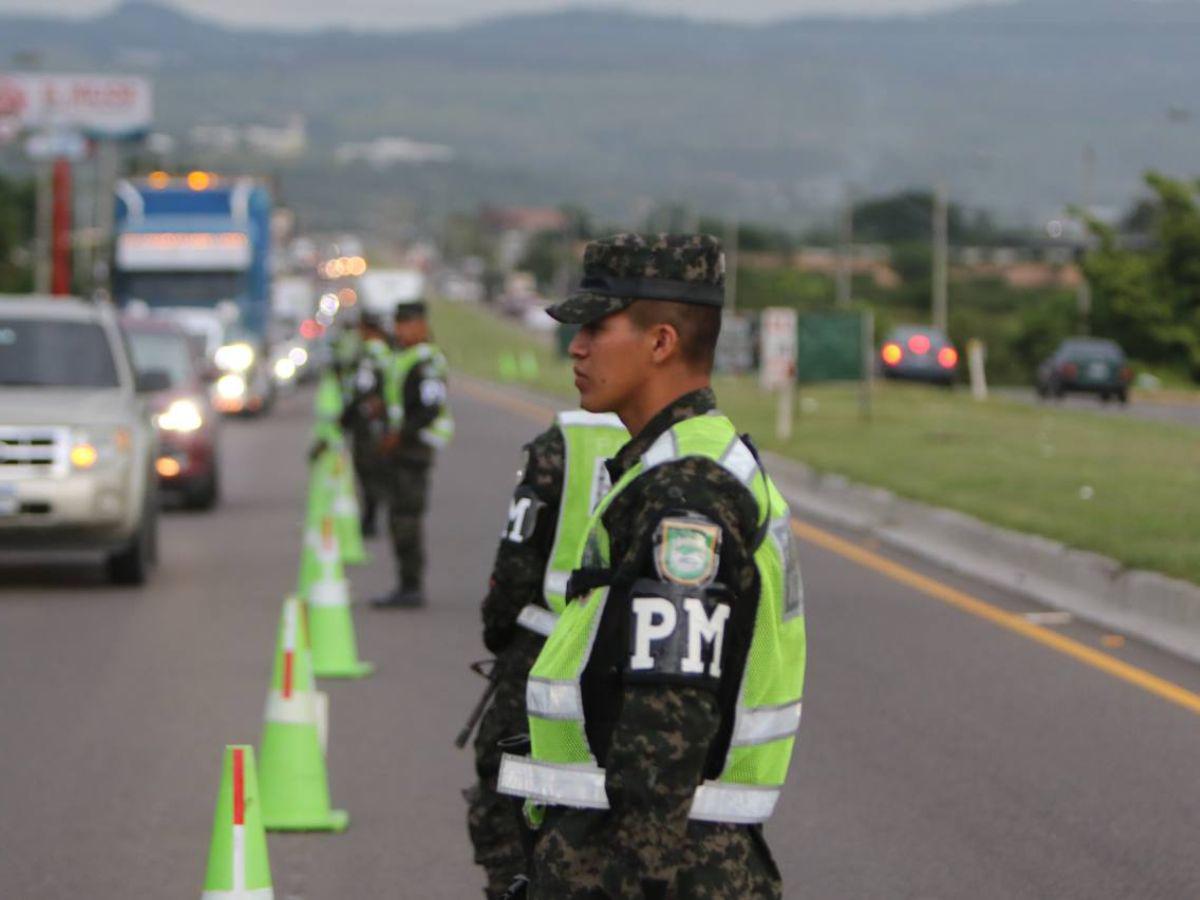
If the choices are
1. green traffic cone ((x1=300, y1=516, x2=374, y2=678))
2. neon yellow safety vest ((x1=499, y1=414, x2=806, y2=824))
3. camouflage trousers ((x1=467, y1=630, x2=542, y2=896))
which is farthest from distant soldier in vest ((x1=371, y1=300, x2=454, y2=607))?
neon yellow safety vest ((x1=499, y1=414, x2=806, y2=824))

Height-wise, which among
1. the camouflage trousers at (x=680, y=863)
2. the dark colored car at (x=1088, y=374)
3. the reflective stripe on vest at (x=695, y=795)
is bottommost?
the dark colored car at (x=1088, y=374)

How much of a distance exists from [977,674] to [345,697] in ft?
10.3

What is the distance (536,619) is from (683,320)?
242cm

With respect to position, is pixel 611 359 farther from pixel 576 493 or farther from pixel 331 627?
pixel 331 627

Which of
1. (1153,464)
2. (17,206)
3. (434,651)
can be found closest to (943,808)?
(434,651)

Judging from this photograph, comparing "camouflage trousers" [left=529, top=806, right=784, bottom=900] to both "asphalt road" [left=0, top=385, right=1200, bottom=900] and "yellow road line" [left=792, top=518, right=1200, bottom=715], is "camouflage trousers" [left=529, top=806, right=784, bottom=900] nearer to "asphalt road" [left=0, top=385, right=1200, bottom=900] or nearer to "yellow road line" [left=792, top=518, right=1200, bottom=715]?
"asphalt road" [left=0, top=385, right=1200, bottom=900]

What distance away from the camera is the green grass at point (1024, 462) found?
1775 cm

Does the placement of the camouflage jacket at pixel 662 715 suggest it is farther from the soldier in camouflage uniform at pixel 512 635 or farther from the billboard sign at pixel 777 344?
the billboard sign at pixel 777 344

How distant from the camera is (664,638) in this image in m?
4.00

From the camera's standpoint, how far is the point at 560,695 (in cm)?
420

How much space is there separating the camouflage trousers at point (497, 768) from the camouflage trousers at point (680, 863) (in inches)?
93.8

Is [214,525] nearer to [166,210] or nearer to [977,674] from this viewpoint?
[977,674]

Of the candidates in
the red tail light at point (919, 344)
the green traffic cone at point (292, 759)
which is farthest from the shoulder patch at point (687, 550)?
the red tail light at point (919, 344)

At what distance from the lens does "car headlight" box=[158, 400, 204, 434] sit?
74.6 feet
